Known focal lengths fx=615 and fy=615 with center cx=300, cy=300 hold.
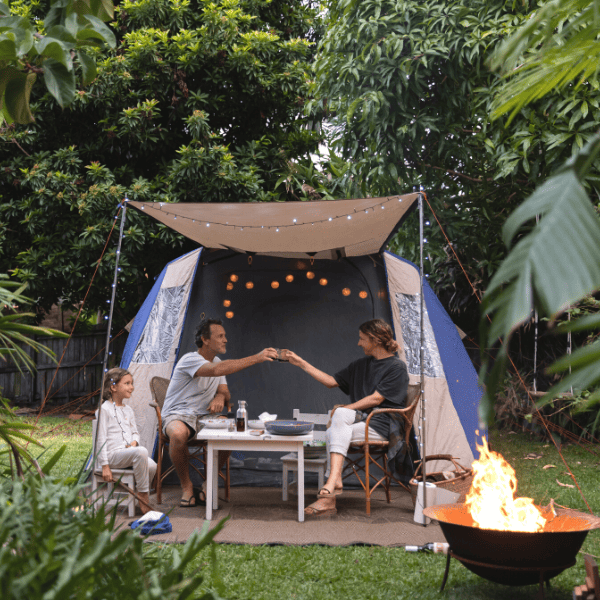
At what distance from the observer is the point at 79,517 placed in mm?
941

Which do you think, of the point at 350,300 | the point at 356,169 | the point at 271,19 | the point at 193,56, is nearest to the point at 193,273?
the point at 350,300

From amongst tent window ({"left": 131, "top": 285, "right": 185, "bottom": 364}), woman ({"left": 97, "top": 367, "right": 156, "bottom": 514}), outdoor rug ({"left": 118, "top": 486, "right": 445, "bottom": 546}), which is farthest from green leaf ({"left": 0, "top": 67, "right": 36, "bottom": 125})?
tent window ({"left": 131, "top": 285, "right": 185, "bottom": 364})

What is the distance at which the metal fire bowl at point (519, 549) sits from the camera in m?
2.08

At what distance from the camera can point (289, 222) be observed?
3.94 meters

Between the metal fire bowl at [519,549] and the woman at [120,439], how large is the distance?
1935 mm

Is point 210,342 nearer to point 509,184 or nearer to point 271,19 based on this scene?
point 509,184

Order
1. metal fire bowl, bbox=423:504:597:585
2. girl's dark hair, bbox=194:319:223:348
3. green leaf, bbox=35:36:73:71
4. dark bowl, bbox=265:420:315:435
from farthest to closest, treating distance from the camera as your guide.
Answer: girl's dark hair, bbox=194:319:223:348 < dark bowl, bbox=265:420:315:435 < metal fire bowl, bbox=423:504:597:585 < green leaf, bbox=35:36:73:71

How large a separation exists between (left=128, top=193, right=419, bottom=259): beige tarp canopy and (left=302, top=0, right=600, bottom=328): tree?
981 millimetres

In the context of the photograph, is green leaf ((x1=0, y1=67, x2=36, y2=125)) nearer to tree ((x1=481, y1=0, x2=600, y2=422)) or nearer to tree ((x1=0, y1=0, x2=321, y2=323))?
tree ((x1=481, y1=0, x2=600, y2=422))

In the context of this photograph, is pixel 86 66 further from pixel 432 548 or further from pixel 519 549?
pixel 432 548

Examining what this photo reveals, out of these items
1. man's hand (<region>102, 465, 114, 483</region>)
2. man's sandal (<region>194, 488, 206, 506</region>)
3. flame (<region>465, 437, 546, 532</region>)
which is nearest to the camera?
flame (<region>465, 437, 546, 532</region>)

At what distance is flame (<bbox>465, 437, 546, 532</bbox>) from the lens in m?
2.33

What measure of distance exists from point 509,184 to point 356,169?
1.36m

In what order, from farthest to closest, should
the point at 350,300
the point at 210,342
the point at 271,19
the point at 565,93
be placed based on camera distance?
the point at 271,19
the point at 350,300
the point at 210,342
the point at 565,93
